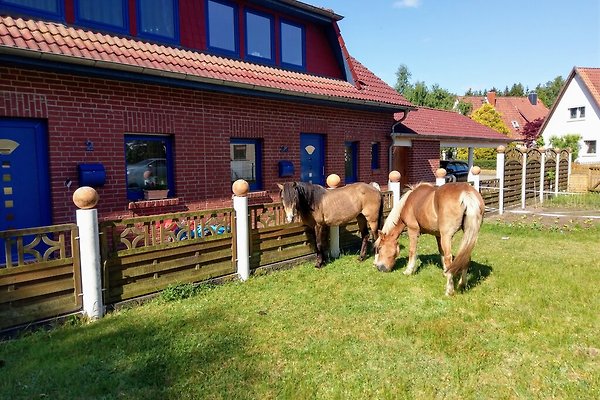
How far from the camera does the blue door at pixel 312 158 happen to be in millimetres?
10695

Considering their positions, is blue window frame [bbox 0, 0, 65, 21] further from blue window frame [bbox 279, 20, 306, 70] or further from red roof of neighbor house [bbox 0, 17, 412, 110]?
blue window frame [bbox 279, 20, 306, 70]

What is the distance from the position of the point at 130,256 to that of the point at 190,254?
0.86 meters

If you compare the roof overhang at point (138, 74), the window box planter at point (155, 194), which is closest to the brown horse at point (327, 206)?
the window box planter at point (155, 194)

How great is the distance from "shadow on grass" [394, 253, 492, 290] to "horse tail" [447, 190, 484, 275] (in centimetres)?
85

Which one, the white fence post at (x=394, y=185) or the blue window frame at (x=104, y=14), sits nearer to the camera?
the blue window frame at (x=104, y=14)

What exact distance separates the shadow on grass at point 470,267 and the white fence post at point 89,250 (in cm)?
461

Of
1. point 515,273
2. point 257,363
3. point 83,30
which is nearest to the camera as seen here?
point 257,363

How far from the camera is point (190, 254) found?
580 centimetres

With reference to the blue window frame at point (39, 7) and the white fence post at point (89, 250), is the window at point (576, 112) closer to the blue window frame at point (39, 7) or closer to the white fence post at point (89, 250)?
the blue window frame at point (39, 7)

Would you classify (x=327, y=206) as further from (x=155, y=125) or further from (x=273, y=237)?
(x=155, y=125)

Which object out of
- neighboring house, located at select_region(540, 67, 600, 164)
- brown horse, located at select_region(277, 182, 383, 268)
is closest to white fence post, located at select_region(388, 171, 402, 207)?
brown horse, located at select_region(277, 182, 383, 268)

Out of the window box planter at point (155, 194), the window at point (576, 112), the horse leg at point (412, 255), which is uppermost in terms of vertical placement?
the window at point (576, 112)

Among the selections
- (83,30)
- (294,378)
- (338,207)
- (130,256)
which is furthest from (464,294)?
(83,30)

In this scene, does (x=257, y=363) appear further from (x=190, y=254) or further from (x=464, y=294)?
(x=464, y=294)
